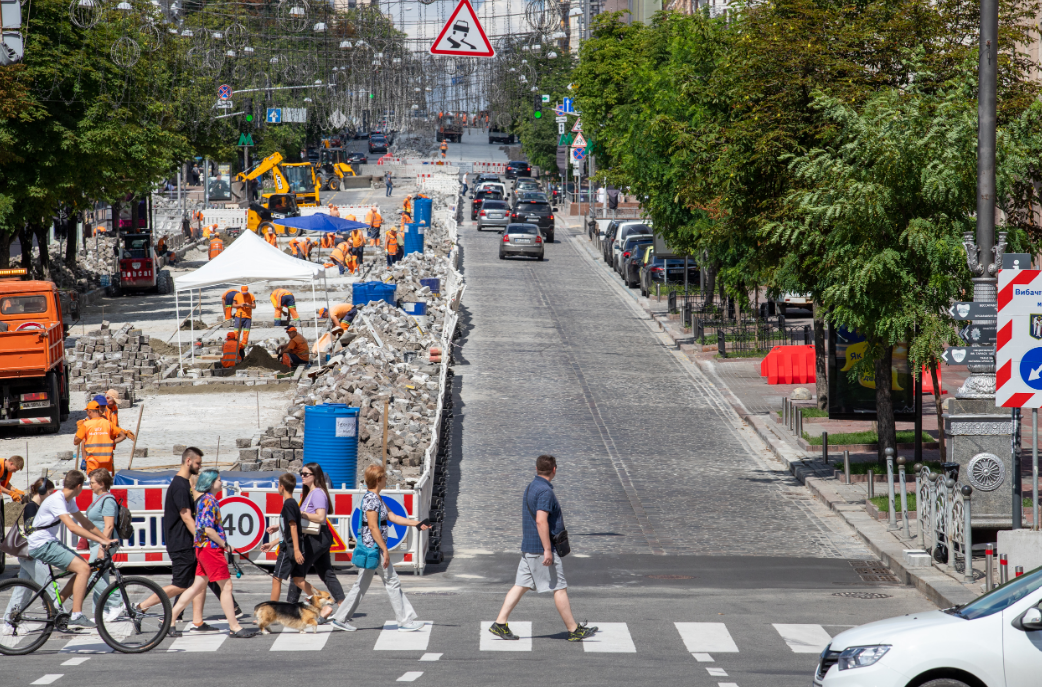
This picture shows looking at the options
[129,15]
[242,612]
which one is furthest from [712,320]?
[242,612]

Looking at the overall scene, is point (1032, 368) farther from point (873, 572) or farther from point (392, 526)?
point (392, 526)

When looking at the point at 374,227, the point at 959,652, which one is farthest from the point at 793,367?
the point at 374,227

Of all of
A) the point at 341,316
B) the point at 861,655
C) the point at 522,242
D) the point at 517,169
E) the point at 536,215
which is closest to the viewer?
the point at 861,655

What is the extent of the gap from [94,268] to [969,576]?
45.5m

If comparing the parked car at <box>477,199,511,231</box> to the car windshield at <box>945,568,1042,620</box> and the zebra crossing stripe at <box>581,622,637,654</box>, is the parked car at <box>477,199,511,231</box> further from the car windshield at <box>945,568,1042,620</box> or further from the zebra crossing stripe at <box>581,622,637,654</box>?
the car windshield at <box>945,568,1042,620</box>

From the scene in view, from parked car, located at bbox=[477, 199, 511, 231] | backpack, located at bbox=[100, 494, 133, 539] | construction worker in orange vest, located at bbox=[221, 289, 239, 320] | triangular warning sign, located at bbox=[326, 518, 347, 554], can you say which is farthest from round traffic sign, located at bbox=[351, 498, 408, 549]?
parked car, located at bbox=[477, 199, 511, 231]

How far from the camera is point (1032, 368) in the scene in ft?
42.1

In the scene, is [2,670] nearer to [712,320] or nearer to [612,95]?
[712,320]

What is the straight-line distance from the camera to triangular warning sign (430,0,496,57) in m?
17.6

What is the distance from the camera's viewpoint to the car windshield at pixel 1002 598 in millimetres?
7852

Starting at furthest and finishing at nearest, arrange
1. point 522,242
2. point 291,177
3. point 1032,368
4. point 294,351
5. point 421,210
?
1. point 291,177
2. point 421,210
3. point 522,242
4. point 294,351
5. point 1032,368

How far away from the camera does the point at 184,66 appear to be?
44375 millimetres

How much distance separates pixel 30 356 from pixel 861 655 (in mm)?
18198

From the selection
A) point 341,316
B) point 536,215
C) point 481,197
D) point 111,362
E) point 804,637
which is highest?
point 481,197
